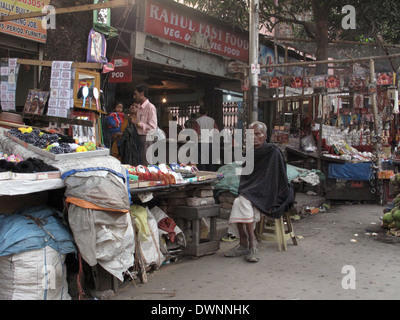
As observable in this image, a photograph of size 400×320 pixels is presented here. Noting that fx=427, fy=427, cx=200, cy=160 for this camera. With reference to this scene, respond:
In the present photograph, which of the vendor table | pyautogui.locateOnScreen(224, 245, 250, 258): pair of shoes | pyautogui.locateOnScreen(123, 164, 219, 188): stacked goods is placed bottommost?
pyautogui.locateOnScreen(224, 245, 250, 258): pair of shoes

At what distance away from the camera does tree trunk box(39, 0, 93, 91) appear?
555cm

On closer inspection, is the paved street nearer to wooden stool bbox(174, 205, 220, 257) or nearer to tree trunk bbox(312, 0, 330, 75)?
wooden stool bbox(174, 205, 220, 257)

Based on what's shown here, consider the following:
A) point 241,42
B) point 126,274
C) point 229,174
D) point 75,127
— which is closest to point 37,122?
point 75,127

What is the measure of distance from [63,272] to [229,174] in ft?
14.0

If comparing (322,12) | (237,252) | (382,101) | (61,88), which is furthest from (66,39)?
(322,12)

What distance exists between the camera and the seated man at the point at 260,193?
17.9 ft

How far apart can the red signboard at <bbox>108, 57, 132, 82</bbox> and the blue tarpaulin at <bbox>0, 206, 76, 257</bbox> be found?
491 cm

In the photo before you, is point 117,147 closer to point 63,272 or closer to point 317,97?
point 63,272

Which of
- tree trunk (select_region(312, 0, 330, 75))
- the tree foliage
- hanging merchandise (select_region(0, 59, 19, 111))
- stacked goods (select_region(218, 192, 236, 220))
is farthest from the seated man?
tree trunk (select_region(312, 0, 330, 75))

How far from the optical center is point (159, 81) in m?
12.4

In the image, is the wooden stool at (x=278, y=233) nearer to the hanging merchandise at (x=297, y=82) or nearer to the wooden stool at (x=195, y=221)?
the wooden stool at (x=195, y=221)

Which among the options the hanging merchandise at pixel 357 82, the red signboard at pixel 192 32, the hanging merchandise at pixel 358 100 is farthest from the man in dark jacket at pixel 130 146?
the hanging merchandise at pixel 358 100

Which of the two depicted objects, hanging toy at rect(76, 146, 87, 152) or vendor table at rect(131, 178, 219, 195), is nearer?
hanging toy at rect(76, 146, 87, 152)

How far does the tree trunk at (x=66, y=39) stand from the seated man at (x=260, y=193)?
2586 millimetres
